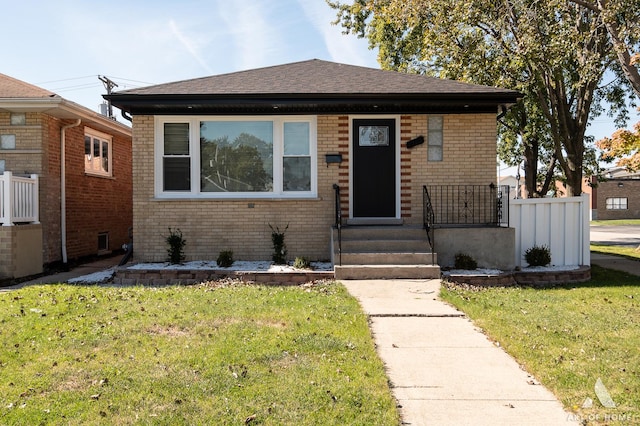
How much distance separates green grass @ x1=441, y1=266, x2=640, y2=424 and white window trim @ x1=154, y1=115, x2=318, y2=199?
12.7ft

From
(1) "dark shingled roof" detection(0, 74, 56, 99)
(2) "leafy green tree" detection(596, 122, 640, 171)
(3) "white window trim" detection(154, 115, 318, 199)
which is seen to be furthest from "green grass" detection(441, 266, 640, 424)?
(2) "leafy green tree" detection(596, 122, 640, 171)

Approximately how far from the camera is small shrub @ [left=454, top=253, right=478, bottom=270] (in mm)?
8742

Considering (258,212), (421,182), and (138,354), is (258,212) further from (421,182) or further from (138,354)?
(138,354)

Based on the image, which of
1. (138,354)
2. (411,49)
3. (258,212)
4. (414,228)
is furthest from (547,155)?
(138,354)

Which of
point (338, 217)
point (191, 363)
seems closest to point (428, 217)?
point (338, 217)

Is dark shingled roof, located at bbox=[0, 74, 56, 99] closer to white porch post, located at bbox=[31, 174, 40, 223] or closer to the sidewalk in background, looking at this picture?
white porch post, located at bbox=[31, 174, 40, 223]

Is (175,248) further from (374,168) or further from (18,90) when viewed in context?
(18,90)

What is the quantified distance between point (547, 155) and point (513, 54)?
9.07 metres

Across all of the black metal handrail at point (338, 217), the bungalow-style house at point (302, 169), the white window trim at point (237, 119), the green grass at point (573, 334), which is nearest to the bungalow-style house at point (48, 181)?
the bungalow-style house at point (302, 169)

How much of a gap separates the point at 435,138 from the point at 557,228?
3.05m

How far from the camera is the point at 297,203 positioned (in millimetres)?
A: 9656

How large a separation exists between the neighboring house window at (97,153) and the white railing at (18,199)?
7.87 ft

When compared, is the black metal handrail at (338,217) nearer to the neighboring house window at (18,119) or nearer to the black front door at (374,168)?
the black front door at (374,168)

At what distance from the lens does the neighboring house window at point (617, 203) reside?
49719mm
